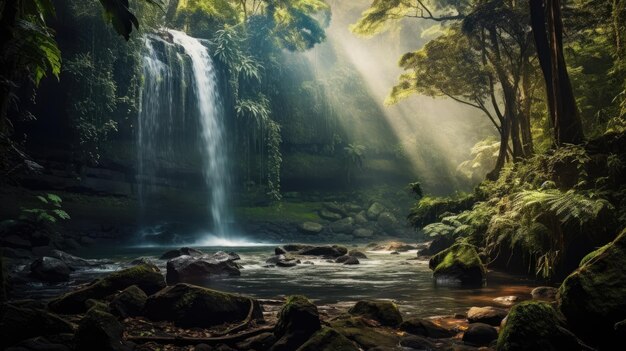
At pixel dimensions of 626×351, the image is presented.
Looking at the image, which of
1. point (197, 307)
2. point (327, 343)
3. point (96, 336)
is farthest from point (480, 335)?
point (96, 336)

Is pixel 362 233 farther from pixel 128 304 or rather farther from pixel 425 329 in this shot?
pixel 128 304

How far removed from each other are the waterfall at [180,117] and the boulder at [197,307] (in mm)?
18957

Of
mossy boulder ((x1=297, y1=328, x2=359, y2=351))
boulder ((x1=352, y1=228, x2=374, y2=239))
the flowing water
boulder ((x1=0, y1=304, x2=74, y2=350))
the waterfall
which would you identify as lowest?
boulder ((x1=352, y1=228, x2=374, y2=239))

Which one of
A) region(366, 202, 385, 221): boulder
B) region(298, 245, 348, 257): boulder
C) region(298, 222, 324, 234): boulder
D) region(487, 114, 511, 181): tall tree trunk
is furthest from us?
region(366, 202, 385, 221): boulder

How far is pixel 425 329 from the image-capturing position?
16.4 ft

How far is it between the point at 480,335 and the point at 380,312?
1.26 meters

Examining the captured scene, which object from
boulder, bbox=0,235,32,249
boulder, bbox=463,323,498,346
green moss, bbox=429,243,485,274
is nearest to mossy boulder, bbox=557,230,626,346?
boulder, bbox=463,323,498,346

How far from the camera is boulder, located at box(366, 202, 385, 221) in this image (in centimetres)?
2870

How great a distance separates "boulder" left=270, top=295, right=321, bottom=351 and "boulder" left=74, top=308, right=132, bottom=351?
1.49 meters

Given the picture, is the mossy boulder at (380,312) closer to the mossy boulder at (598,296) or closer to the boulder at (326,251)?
the mossy boulder at (598,296)

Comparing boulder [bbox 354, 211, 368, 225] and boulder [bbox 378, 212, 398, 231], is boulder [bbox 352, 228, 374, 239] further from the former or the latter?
boulder [bbox 378, 212, 398, 231]

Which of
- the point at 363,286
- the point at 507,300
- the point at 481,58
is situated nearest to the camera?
the point at 507,300

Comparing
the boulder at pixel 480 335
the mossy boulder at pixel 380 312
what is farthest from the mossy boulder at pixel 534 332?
the mossy boulder at pixel 380 312

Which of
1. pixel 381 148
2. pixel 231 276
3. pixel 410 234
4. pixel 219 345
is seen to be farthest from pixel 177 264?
pixel 381 148
